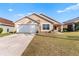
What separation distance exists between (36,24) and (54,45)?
9.98ft

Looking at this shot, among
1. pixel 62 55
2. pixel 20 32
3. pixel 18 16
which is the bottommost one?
pixel 62 55

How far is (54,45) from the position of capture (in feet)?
30.3

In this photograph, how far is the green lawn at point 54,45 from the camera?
760 centimetres

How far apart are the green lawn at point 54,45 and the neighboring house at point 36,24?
542 millimetres

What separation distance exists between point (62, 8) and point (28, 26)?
102 inches

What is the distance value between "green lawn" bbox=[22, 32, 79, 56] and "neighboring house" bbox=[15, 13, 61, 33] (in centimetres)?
54

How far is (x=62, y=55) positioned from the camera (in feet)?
23.9

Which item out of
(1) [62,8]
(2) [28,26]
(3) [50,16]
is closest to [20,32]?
(2) [28,26]

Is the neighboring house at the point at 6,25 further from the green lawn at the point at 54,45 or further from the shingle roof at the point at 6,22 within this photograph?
the green lawn at the point at 54,45

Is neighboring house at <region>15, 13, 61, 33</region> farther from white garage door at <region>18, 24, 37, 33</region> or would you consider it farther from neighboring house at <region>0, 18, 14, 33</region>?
neighboring house at <region>0, 18, 14, 33</region>

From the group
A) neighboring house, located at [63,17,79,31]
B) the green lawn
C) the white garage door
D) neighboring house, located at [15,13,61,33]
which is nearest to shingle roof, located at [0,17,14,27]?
neighboring house, located at [15,13,61,33]

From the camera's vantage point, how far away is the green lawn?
24.9ft

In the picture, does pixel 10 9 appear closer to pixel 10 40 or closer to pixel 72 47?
pixel 10 40

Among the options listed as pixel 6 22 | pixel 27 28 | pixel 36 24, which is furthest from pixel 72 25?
pixel 6 22
